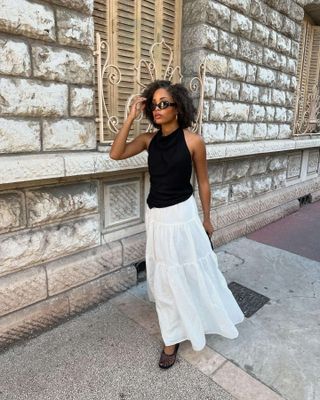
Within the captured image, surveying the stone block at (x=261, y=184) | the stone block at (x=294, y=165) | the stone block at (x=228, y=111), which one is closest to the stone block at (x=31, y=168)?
the stone block at (x=228, y=111)

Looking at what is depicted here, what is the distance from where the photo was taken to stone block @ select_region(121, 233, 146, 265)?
132 inches

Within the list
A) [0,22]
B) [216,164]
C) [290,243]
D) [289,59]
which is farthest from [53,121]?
[289,59]

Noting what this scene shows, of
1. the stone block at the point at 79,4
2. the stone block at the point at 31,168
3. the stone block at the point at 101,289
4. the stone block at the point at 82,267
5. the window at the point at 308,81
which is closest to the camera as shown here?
the stone block at the point at 31,168

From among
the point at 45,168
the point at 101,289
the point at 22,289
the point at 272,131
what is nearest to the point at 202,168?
the point at 45,168

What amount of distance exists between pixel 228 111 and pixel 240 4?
1289mm

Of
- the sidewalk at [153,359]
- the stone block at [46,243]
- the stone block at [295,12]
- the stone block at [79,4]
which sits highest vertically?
the stone block at [295,12]

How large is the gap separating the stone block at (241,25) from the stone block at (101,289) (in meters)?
3.14

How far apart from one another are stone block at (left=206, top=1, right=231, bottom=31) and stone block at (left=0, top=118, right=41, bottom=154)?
2.42 metres

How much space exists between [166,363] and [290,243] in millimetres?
3061

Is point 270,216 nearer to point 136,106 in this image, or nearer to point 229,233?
point 229,233

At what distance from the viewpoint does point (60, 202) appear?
2.76m

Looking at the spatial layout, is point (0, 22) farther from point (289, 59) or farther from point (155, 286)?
point (289, 59)

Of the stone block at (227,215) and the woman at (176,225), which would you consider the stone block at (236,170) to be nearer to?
the stone block at (227,215)

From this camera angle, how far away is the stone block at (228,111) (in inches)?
158
